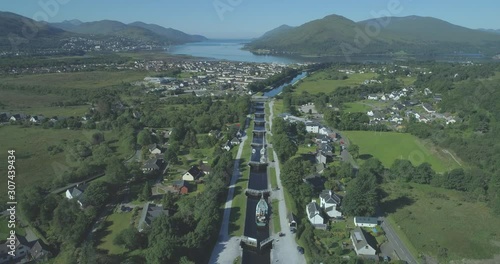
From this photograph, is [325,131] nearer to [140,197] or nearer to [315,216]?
[315,216]

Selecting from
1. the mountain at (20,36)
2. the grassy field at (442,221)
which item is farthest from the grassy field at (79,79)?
the grassy field at (442,221)

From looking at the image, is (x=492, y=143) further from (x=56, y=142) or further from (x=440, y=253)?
(x=56, y=142)

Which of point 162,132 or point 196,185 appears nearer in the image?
point 196,185

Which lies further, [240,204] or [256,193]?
[256,193]

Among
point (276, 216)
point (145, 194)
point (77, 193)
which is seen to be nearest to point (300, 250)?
point (276, 216)

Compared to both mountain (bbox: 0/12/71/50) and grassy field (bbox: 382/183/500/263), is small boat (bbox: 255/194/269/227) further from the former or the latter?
mountain (bbox: 0/12/71/50)

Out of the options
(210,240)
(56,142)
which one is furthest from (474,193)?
(56,142)
